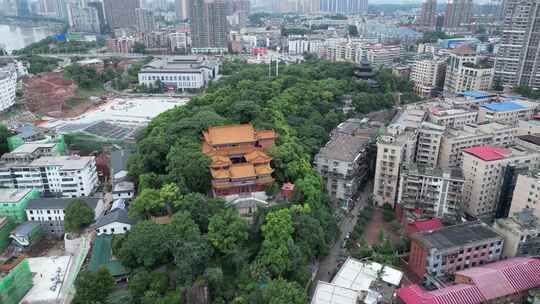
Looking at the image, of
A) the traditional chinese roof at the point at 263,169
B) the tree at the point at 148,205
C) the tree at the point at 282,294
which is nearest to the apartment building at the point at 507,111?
the traditional chinese roof at the point at 263,169

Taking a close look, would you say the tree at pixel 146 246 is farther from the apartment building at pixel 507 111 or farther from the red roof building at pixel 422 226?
the apartment building at pixel 507 111

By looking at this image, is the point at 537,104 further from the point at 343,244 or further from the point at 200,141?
the point at 200,141

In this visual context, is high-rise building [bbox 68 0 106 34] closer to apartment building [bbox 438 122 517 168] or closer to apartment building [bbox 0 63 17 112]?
apartment building [bbox 0 63 17 112]

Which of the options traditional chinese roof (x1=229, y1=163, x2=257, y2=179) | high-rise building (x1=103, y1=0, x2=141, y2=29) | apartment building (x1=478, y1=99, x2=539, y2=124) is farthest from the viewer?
high-rise building (x1=103, y1=0, x2=141, y2=29)

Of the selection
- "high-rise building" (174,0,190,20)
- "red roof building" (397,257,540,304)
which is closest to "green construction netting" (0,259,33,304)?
"red roof building" (397,257,540,304)

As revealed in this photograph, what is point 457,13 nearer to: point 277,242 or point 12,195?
point 277,242

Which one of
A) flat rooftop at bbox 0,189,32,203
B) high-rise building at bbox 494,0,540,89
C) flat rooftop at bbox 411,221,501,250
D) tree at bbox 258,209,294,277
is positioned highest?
high-rise building at bbox 494,0,540,89

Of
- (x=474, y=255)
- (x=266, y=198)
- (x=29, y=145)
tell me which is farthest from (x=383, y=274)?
(x=29, y=145)
